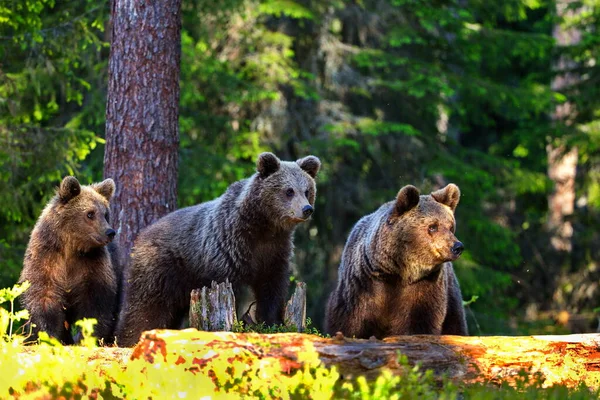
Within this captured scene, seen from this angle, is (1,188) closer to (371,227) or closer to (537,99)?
(371,227)

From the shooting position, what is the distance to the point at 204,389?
515 centimetres

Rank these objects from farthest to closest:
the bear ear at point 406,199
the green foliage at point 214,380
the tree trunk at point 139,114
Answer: the tree trunk at point 139,114
the bear ear at point 406,199
the green foliage at point 214,380

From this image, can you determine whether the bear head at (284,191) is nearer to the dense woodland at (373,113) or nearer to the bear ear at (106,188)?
the bear ear at (106,188)

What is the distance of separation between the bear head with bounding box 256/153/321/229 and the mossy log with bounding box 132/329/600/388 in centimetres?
203

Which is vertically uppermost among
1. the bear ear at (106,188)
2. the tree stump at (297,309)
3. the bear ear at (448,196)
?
the bear ear at (448,196)

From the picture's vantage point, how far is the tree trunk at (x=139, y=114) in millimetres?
9828

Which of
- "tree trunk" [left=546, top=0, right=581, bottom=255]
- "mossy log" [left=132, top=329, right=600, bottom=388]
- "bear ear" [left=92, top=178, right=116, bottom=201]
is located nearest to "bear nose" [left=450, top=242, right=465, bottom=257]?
"mossy log" [left=132, top=329, right=600, bottom=388]

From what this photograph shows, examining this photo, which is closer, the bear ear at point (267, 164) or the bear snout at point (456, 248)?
the bear snout at point (456, 248)

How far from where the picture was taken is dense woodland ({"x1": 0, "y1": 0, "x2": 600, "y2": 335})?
15727mm

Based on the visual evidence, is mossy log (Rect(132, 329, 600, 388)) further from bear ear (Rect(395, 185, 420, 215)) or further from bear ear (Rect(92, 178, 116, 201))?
bear ear (Rect(92, 178, 116, 201))

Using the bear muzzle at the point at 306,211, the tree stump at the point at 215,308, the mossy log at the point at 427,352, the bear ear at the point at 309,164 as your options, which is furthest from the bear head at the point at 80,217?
the mossy log at the point at 427,352

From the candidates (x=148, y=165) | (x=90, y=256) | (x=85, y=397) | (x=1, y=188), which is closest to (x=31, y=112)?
(x=1, y=188)

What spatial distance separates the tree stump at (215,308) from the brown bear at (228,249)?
25.6 inches

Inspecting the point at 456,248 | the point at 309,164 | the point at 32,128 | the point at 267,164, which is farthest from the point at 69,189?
the point at 32,128
